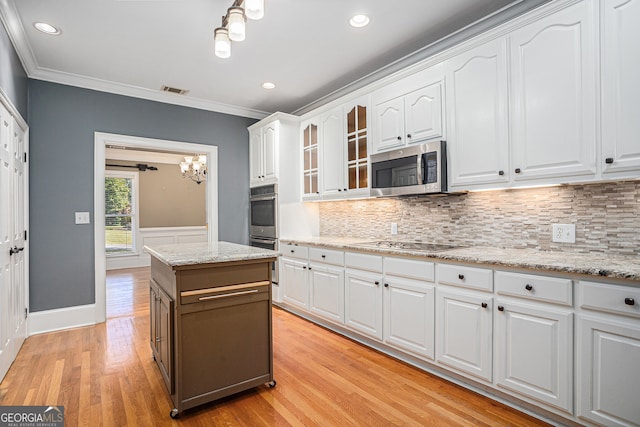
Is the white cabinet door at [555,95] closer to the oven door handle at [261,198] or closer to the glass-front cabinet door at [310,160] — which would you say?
the glass-front cabinet door at [310,160]

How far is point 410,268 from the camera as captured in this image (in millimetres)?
2525

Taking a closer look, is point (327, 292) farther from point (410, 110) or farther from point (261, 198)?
point (410, 110)

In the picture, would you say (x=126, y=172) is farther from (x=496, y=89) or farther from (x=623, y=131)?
(x=623, y=131)

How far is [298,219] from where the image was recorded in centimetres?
429

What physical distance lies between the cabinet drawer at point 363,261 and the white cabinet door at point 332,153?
0.82 metres

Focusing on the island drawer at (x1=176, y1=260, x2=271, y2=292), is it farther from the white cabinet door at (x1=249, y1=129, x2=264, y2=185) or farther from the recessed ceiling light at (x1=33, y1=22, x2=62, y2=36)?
the white cabinet door at (x1=249, y1=129, x2=264, y2=185)

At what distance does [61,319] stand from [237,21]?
3.52 meters

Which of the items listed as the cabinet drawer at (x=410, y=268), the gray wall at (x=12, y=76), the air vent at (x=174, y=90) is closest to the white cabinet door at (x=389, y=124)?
the cabinet drawer at (x=410, y=268)

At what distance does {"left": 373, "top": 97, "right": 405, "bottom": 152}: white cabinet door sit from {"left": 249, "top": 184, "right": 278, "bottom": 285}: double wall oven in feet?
5.11

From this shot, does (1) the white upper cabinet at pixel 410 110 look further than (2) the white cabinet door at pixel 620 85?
Yes

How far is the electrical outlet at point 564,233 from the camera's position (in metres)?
2.21

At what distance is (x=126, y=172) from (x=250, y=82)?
5.13 meters

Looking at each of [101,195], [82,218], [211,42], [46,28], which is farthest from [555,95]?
[82,218]

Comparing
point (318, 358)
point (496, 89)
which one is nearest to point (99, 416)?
point (318, 358)
